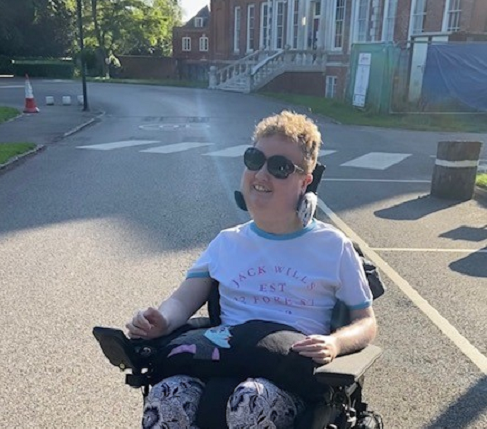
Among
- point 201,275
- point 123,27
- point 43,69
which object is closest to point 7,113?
point 201,275

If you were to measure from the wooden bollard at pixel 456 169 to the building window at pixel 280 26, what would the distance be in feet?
97.5

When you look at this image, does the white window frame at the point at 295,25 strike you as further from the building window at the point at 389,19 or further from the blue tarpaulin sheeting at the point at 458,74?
the blue tarpaulin sheeting at the point at 458,74

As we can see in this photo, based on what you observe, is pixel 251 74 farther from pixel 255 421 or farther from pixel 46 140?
pixel 255 421

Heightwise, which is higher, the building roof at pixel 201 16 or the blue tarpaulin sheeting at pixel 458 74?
the building roof at pixel 201 16

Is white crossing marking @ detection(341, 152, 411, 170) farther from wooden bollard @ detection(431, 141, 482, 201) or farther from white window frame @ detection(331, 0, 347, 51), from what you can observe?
white window frame @ detection(331, 0, 347, 51)

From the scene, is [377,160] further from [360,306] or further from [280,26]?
[280,26]

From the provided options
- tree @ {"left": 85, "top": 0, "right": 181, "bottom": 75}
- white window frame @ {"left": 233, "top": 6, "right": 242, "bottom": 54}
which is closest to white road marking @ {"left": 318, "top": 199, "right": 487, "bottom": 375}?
white window frame @ {"left": 233, "top": 6, "right": 242, "bottom": 54}

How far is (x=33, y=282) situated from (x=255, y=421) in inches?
134

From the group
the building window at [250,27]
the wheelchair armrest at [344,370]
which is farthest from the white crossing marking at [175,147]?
the building window at [250,27]

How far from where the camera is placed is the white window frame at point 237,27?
4328cm

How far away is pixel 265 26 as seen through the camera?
3938cm

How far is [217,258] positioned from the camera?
8.51 ft

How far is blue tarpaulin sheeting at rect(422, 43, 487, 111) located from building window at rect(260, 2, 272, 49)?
68.2ft

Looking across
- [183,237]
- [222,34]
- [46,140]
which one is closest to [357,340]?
[183,237]
